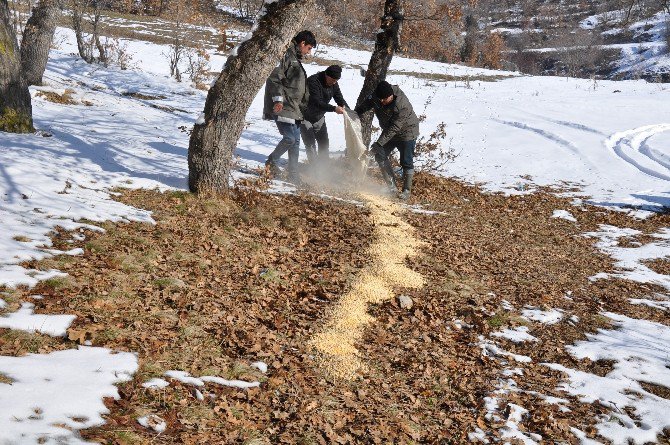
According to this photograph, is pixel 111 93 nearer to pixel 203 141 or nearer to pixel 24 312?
pixel 203 141

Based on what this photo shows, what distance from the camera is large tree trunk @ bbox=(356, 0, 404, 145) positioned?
9.58 m

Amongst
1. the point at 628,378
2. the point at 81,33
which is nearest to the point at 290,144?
the point at 628,378

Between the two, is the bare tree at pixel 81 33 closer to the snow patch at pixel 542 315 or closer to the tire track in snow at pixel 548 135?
the tire track in snow at pixel 548 135

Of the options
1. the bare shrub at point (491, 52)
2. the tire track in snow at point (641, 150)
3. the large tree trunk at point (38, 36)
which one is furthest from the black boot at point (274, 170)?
the bare shrub at point (491, 52)

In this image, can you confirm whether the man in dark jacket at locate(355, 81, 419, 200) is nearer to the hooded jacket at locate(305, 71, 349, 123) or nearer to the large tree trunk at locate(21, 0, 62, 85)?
the hooded jacket at locate(305, 71, 349, 123)

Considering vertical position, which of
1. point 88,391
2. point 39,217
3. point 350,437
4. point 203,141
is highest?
point 203,141

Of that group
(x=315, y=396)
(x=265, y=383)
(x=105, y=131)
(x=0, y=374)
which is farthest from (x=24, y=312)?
(x=105, y=131)

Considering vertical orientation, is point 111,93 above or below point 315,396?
above

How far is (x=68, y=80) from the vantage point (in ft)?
46.0

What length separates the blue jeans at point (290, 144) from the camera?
830cm

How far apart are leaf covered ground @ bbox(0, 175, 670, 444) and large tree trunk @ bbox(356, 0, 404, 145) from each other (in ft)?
10.4

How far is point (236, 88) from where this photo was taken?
6598 millimetres

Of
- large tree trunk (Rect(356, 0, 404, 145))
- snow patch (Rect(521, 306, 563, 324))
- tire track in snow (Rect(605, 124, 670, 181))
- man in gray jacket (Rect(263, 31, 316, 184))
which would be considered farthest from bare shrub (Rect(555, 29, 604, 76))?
snow patch (Rect(521, 306, 563, 324))

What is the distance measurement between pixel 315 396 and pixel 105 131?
25.2 feet
